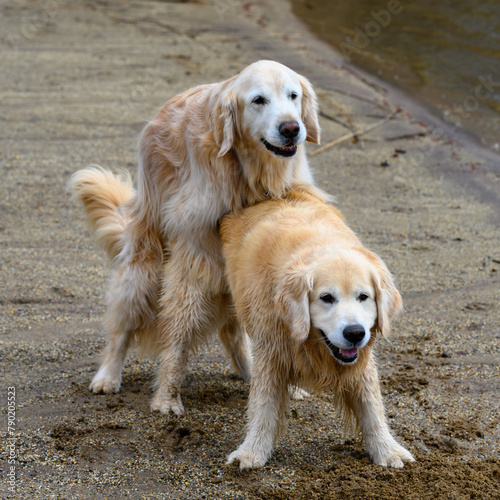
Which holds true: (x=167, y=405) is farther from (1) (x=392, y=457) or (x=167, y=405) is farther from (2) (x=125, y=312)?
(1) (x=392, y=457)

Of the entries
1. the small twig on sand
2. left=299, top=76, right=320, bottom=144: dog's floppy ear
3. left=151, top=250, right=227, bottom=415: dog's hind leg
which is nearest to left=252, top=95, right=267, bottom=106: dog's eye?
left=299, top=76, right=320, bottom=144: dog's floppy ear

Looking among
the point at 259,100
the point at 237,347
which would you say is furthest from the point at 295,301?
the point at 237,347

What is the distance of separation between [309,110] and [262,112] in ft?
1.55

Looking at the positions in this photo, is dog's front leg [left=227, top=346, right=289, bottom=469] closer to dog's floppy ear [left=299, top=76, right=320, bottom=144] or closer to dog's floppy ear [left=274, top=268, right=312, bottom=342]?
dog's floppy ear [left=274, top=268, right=312, bottom=342]

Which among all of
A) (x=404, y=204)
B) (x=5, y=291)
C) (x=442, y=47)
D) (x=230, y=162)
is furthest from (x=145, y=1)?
(x=230, y=162)

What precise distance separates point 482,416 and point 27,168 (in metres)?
5.61

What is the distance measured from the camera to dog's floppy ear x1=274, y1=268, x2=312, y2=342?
10.8 feet

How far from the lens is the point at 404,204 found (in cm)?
730

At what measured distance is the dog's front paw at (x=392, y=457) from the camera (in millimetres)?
3561

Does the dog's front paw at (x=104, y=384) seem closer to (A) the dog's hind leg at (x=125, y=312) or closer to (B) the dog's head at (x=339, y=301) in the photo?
(A) the dog's hind leg at (x=125, y=312)

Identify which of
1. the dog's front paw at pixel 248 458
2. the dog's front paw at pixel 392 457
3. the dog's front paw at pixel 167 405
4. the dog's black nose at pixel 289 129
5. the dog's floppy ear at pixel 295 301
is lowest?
the dog's front paw at pixel 167 405

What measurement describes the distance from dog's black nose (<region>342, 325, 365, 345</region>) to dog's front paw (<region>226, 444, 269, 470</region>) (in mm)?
879

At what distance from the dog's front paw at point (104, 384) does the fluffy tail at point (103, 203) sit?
875 mm

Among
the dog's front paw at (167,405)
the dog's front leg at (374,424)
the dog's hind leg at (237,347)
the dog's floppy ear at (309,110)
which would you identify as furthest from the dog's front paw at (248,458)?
the dog's floppy ear at (309,110)
